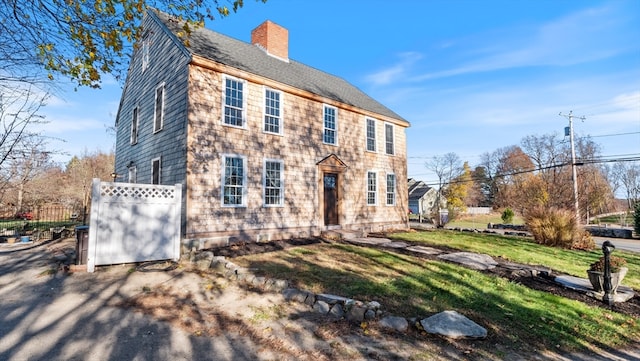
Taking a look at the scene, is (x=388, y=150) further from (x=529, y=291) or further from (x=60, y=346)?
(x=60, y=346)

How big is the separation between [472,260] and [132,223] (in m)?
8.74

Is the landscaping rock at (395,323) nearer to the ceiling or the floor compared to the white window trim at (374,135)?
nearer to the floor

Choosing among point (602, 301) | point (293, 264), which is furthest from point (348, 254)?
point (602, 301)

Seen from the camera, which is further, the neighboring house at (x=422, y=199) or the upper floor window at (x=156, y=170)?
the neighboring house at (x=422, y=199)

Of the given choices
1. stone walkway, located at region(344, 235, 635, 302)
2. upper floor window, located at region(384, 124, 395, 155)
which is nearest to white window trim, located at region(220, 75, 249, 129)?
stone walkway, located at region(344, 235, 635, 302)

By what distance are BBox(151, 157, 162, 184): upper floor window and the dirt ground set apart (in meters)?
6.08

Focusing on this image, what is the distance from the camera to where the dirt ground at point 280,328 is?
145 inches

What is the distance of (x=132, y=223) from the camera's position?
24.2 feet

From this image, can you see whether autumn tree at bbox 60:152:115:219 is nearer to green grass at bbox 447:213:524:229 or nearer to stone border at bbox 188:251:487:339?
stone border at bbox 188:251:487:339

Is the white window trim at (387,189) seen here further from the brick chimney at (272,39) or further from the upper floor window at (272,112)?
the brick chimney at (272,39)

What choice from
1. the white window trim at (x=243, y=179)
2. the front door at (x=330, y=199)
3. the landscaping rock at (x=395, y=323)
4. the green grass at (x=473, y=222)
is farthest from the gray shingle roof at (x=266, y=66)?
the green grass at (x=473, y=222)

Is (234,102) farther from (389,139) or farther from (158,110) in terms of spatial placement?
(389,139)

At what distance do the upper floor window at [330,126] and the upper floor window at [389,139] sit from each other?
3.84 meters

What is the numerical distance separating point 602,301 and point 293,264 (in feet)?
20.6
